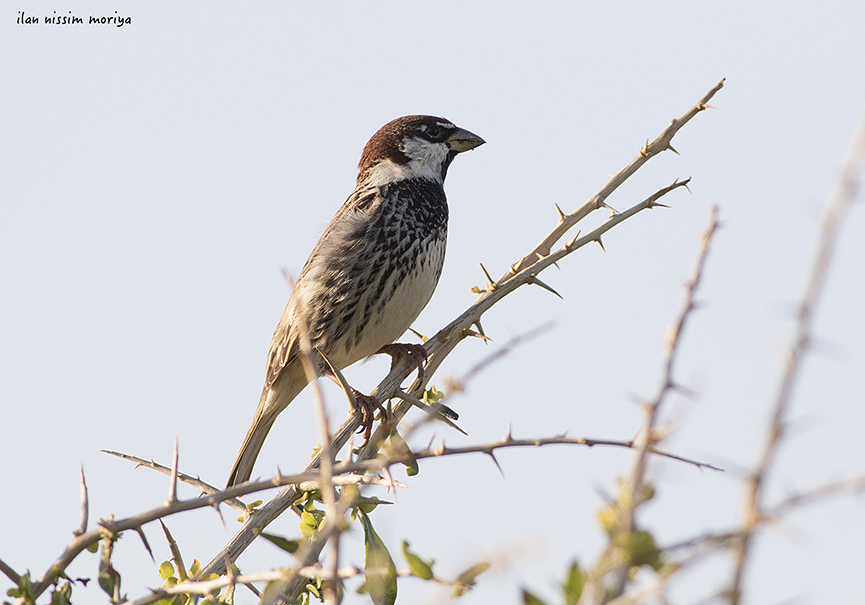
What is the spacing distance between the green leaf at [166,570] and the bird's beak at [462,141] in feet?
12.1

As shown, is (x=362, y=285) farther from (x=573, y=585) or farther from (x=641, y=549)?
(x=641, y=549)

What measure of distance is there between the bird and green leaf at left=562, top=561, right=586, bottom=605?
3.30 meters

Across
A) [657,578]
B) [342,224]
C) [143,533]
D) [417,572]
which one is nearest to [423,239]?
[342,224]

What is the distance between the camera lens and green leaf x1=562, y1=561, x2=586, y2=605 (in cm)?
98

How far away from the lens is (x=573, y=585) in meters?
0.99

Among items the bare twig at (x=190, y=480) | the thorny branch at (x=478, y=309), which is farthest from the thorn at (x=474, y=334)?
the bare twig at (x=190, y=480)

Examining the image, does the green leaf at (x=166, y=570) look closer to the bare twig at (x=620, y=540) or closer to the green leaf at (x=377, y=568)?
the green leaf at (x=377, y=568)

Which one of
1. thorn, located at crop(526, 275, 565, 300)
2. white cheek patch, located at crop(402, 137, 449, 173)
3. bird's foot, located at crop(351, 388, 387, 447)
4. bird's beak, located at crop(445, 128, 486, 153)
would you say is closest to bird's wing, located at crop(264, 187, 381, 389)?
white cheek patch, located at crop(402, 137, 449, 173)

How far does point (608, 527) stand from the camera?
35.2 inches

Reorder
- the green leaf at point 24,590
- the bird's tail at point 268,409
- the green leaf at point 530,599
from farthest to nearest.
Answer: the bird's tail at point 268,409 → the green leaf at point 24,590 → the green leaf at point 530,599

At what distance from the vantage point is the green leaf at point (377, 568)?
1489 millimetres

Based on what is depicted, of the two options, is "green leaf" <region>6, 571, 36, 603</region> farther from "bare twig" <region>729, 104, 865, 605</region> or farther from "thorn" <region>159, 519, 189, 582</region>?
"bare twig" <region>729, 104, 865, 605</region>

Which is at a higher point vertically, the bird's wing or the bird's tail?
the bird's wing

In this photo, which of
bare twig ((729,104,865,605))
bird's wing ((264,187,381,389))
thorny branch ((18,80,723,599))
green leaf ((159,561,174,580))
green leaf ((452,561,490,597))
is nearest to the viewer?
bare twig ((729,104,865,605))
